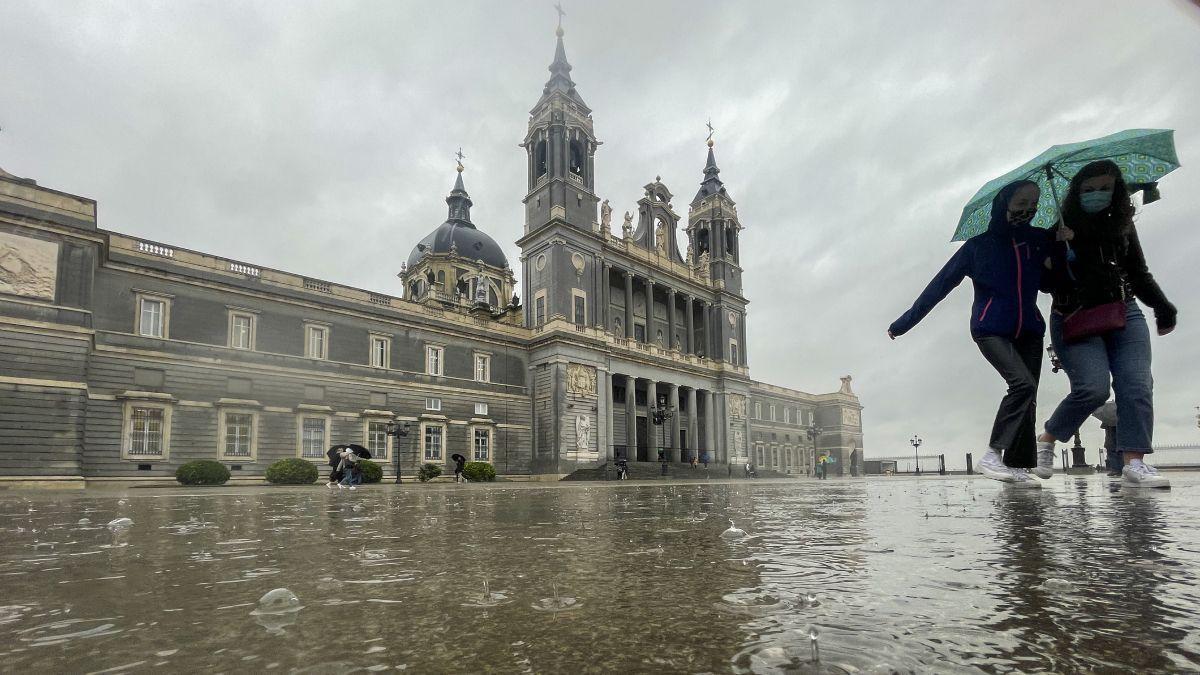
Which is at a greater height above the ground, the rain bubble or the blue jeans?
the blue jeans

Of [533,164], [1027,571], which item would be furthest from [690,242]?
[1027,571]

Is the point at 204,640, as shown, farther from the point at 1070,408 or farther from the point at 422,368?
the point at 422,368

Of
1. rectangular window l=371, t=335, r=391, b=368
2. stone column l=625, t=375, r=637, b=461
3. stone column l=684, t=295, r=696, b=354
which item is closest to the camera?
rectangular window l=371, t=335, r=391, b=368

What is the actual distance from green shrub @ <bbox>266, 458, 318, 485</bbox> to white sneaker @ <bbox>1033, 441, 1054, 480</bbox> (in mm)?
23101

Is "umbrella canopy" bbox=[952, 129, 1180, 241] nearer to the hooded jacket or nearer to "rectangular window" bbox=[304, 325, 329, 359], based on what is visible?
the hooded jacket

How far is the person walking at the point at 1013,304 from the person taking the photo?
18.5 feet

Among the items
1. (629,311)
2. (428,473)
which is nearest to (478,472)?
(428,473)

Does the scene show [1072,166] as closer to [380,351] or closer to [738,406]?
[380,351]

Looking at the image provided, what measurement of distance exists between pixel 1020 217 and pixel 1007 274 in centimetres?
51

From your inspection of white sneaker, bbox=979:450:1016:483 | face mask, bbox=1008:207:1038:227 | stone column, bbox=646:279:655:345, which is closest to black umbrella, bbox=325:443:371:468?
white sneaker, bbox=979:450:1016:483

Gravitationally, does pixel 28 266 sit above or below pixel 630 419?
above

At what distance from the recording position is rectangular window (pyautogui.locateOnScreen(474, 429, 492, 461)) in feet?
106

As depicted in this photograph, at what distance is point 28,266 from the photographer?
60.8 ft

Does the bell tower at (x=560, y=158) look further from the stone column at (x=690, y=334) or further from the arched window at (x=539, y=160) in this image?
the stone column at (x=690, y=334)
